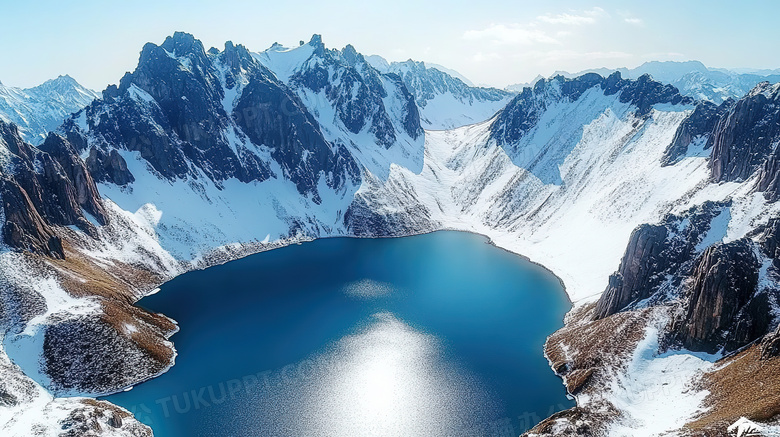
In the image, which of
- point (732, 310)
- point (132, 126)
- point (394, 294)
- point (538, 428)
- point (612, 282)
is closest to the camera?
point (538, 428)

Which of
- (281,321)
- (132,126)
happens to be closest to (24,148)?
(132,126)

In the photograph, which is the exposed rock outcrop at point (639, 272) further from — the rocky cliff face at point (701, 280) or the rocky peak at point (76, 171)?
the rocky peak at point (76, 171)

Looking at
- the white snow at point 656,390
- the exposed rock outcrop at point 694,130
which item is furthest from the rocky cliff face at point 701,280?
the exposed rock outcrop at point 694,130

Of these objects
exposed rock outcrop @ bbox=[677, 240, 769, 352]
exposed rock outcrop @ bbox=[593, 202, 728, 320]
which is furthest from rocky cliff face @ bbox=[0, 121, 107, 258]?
exposed rock outcrop @ bbox=[677, 240, 769, 352]

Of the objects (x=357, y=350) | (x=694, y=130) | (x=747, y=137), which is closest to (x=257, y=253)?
(x=357, y=350)

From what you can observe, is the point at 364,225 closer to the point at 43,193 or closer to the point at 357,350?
the point at 357,350

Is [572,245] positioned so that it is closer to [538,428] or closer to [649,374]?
[649,374]
